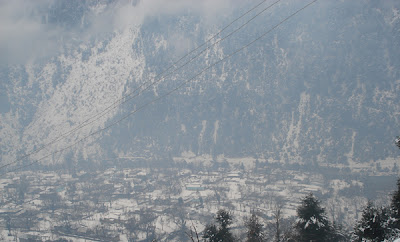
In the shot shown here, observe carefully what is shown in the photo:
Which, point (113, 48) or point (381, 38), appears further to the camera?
point (113, 48)

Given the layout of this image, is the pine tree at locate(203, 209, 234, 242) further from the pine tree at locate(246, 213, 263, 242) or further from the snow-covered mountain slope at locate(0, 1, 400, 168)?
the snow-covered mountain slope at locate(0, 1, 400, 168)

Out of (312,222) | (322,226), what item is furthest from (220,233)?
(322,226)

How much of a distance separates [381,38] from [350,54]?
1294 cm

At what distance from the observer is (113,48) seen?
6639 inches

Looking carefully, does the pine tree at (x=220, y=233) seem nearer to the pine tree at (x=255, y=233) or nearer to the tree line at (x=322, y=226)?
the tree line at (x=322, y=226)

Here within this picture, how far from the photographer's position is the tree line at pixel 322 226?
1149 centimetres

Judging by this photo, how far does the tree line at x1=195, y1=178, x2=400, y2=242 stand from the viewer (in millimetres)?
11492

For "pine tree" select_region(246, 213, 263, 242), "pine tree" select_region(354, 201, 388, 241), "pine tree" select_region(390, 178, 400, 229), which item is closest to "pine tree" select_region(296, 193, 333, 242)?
"pine tree" select_region(246, 213, 263, 242)

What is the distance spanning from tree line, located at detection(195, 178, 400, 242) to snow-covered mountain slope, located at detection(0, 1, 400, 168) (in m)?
77.6

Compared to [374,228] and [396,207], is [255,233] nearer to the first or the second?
[374,228]

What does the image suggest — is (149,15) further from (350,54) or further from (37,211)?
(37,211)

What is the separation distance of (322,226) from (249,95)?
104 m

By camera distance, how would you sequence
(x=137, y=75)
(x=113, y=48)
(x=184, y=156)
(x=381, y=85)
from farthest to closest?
(x=113, y=48) < (x=137, y=75) < (x=184, y=156) < (x=381, y=85)

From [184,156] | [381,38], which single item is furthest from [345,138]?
[184,156]
